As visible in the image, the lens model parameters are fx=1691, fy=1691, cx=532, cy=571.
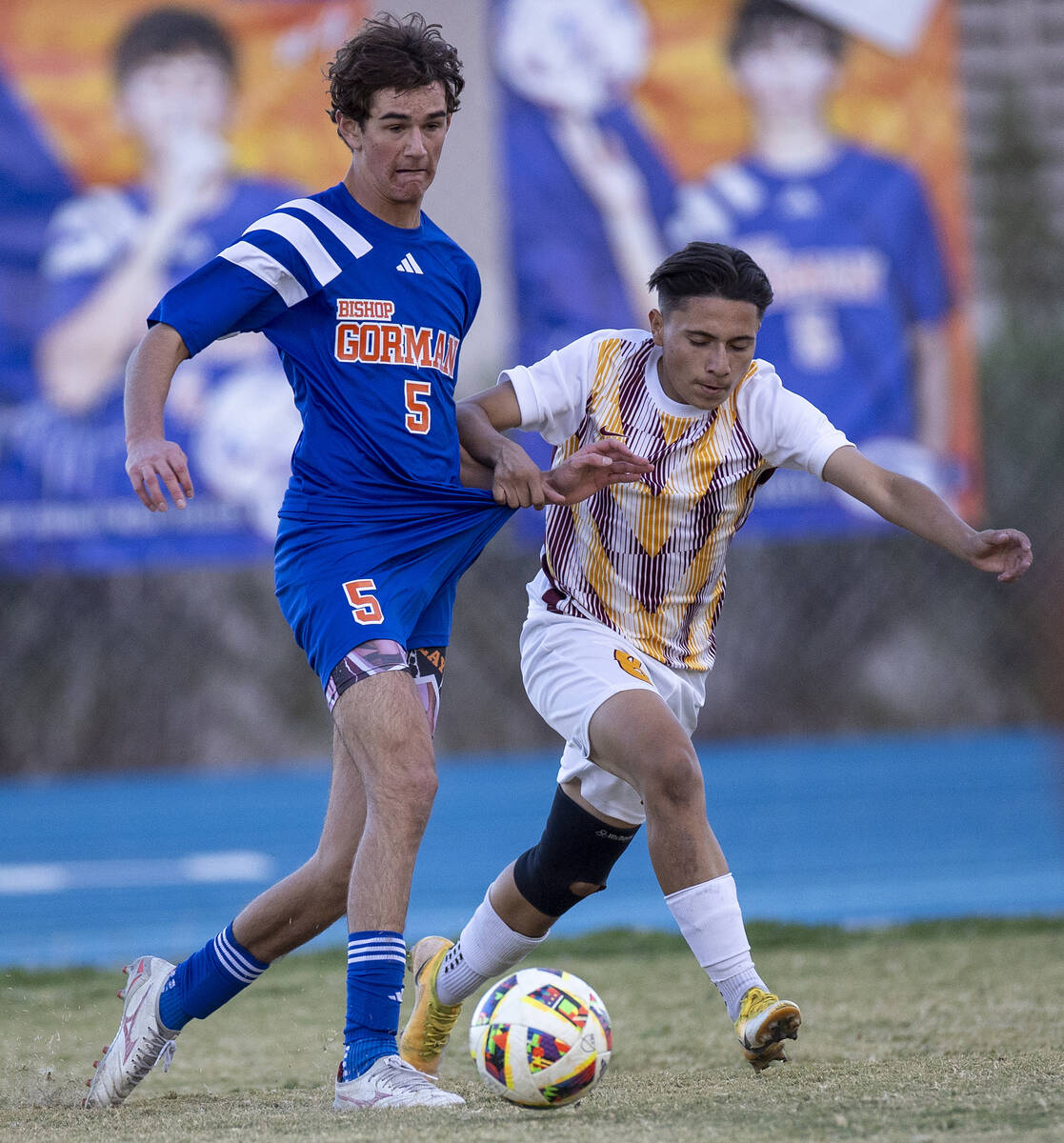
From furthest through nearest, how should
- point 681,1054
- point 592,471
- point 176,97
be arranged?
1. point 176,97
2. point 681,1054
3. point 592,471

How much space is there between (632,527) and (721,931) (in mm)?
995

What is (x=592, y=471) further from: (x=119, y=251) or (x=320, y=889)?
(x=119, y=251)

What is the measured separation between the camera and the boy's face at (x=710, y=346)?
396 centimetres

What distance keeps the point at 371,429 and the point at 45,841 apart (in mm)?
7827

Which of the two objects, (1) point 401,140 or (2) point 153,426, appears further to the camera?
(1) point 401,140

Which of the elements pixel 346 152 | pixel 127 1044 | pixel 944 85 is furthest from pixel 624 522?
pixel 944 85

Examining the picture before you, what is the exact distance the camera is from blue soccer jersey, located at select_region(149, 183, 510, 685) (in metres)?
3.76

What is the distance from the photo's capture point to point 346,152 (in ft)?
39.4

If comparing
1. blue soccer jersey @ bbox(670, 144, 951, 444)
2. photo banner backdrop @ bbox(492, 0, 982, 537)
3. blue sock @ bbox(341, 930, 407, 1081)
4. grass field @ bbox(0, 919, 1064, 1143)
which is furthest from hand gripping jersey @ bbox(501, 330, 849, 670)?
blue soccer jersey @ bbox(670, 144, 951, 444)

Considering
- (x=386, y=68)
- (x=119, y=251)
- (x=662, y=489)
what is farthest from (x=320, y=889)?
(x=119, y=251)

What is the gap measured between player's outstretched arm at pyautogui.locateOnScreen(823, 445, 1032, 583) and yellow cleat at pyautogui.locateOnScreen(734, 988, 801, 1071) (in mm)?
1035

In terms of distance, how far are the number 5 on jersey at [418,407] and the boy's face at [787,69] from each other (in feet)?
30.2

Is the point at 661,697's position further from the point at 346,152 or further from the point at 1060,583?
the point at 1060,583

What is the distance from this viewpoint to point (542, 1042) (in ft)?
11.4
